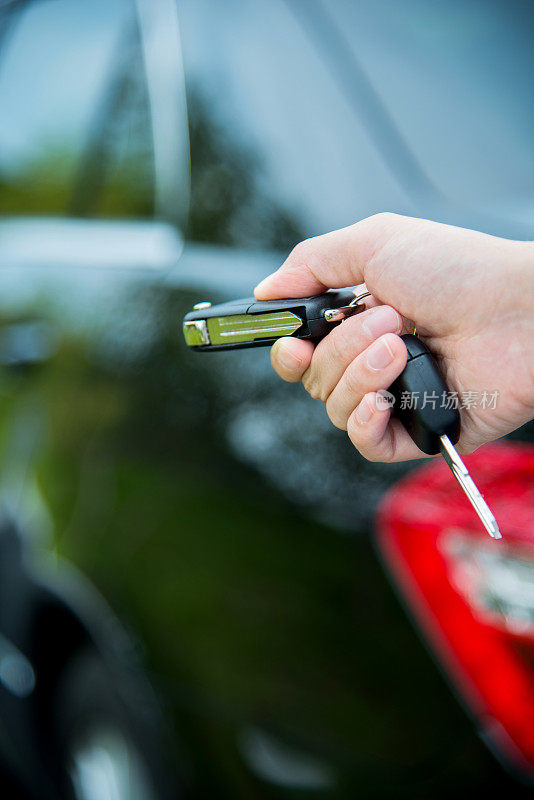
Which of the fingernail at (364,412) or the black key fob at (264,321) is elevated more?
the black key fob at (264,321)

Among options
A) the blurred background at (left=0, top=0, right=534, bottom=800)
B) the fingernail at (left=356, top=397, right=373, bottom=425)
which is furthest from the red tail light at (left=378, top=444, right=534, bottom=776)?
the fingernail at (left=356, top=397, right=373, bottom=425)

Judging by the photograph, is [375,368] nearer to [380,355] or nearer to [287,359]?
[380,355]

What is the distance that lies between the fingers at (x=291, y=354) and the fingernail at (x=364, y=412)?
0.33ft

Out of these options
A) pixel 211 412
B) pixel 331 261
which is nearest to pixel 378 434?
pixel 331 261

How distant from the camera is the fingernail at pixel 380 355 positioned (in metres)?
0.90

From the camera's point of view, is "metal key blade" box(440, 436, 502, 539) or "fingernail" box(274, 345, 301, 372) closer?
"metal key blade" box(440, 436, 502, 539)

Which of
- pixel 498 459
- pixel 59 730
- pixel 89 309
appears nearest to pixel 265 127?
pixel 89 309

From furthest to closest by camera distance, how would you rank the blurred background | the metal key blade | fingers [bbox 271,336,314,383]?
the blurred background
fingers [bbox 271,336,314,383]
the metal key blade

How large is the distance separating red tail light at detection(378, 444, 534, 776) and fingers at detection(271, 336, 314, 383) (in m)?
0.22

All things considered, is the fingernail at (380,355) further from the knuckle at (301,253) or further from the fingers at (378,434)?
the knuckle at (301,253)

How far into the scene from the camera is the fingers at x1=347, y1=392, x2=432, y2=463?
939mm

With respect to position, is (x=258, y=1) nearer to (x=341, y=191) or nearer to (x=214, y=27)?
(x=214, y=27)

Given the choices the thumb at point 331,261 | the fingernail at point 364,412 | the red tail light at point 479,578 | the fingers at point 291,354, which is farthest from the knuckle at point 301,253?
the red tail light at point 479,578

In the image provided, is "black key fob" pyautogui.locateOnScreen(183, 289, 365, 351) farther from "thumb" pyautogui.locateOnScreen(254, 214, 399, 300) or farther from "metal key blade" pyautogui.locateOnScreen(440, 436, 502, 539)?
"metal key blade" pyautogui.locateOnScreen(440, 436, 502, 539)
